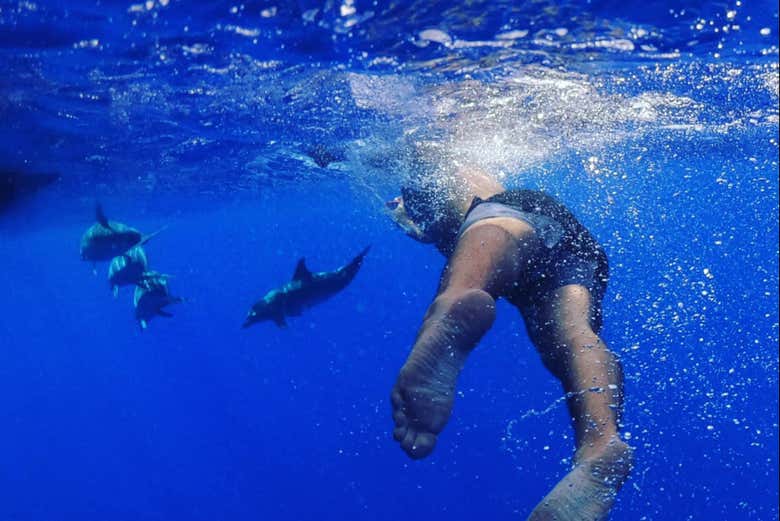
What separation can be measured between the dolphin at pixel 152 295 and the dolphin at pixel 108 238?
68cm

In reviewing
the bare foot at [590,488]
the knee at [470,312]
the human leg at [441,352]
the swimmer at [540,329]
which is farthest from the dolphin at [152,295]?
the bare foot at [590,488]

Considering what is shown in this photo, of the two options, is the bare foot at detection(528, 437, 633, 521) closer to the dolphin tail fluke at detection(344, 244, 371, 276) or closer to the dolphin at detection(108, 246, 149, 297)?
the dolphin tail fluke at detection(344, 244, 371, 276)

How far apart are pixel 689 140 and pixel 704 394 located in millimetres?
51663

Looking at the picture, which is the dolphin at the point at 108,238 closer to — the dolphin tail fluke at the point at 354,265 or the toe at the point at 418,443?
the dolphin tail fluke at the point at 354,265

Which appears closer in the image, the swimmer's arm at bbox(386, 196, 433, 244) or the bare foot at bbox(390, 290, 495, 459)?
the bare foot at bbox(390, 290, 495, 459)

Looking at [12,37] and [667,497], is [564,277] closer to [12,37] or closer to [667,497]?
[12,37]

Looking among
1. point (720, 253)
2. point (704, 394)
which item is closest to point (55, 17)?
point (704, 394)

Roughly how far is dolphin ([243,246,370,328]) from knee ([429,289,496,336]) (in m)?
4.62

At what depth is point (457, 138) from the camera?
14.3 metres

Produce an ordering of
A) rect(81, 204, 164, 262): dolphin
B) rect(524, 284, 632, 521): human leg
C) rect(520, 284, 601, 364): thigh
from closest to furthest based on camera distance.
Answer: rect(524, 284, 632, 521): human leg → rect(520, 284, 601, 364): thigh → rect(81, 204, 164, 262): dolphin

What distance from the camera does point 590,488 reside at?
10.8 feet

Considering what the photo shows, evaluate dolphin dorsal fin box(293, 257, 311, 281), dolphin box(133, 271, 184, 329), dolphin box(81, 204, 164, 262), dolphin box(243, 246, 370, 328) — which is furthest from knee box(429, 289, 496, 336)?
dolphin box(133, 271, 184, 329)

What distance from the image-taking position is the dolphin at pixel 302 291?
8.13m

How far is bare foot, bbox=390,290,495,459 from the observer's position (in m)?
3.14
